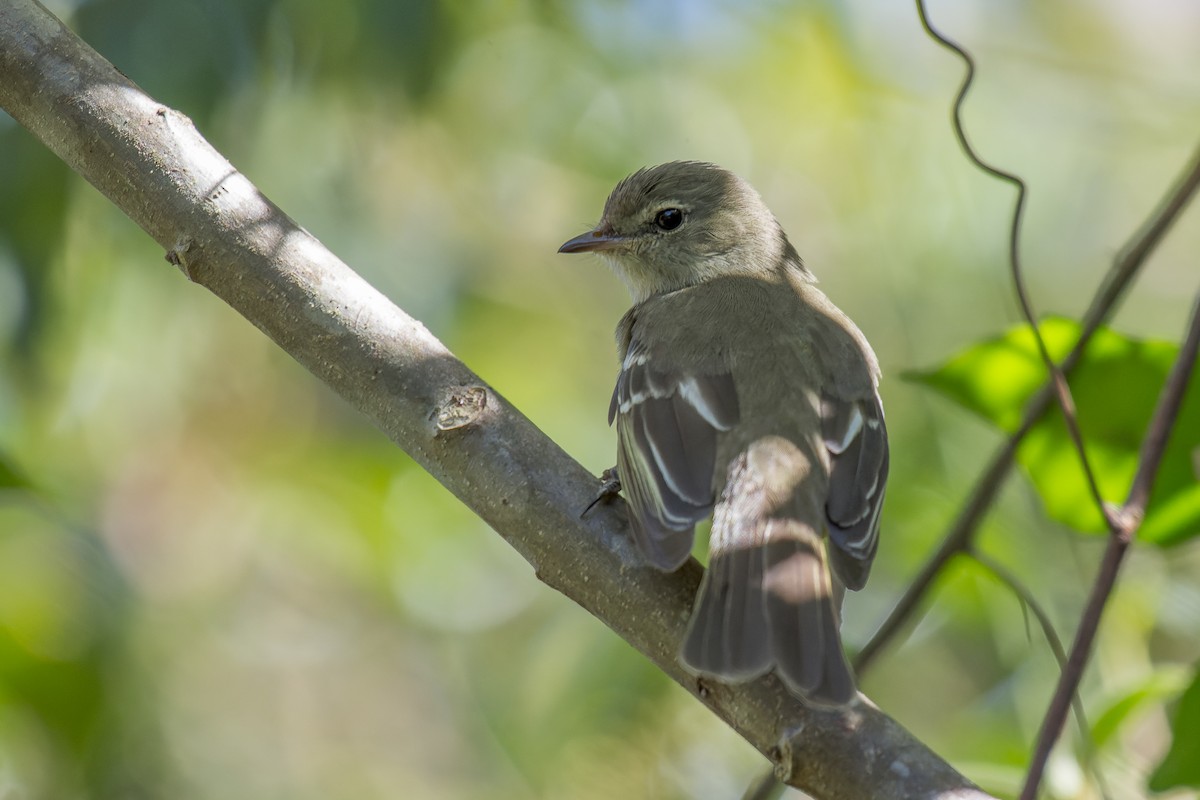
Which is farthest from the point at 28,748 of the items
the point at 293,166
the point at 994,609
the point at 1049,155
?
the point at 1049,155

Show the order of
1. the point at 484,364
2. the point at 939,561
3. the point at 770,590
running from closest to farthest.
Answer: the point at 770,590 < the point at 939,561 < the point at 484,364

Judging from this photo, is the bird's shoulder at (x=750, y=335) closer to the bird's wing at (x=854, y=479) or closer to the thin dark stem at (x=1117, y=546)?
the bird's wing at (x=854, y=479)

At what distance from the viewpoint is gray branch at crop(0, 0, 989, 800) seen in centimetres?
262

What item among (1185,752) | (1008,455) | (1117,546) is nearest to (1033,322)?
(1008,455)

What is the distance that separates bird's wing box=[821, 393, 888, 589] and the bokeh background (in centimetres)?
120

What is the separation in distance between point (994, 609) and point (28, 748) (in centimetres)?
358

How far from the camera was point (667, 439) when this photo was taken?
10.9 ft

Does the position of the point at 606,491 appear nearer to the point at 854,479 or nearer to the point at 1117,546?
the point at 854,479

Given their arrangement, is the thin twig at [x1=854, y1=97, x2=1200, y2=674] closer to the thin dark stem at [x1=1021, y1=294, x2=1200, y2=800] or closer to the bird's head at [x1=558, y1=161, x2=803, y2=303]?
the thin dark stem at [x1=1021, y1=294, x2=1200, y2=800]

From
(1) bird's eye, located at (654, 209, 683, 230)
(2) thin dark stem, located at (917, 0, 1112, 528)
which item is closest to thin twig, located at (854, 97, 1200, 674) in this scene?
(2) thin dark stem, located at (917, 0, 1112, 528)

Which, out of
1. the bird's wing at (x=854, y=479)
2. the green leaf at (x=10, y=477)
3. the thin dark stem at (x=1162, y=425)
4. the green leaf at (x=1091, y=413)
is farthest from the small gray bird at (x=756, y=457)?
the green leaf at (x=10, y=477)

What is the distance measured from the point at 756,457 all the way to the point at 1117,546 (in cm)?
88

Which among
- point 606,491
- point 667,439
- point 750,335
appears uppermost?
point 606,491

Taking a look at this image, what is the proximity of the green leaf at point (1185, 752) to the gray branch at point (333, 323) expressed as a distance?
120 cm
